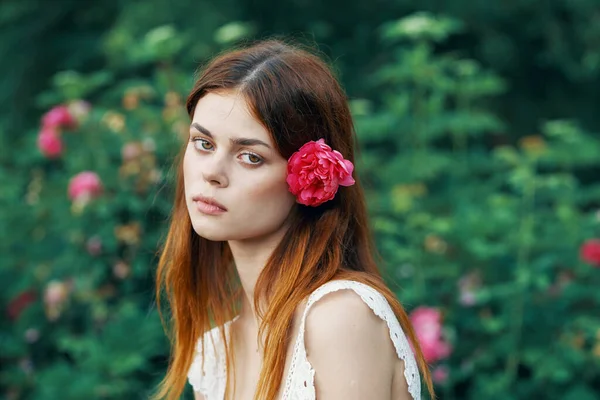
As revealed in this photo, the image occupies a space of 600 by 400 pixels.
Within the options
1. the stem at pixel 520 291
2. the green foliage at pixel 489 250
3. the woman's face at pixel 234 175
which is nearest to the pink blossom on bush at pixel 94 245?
the green foliage at pixel 489 250

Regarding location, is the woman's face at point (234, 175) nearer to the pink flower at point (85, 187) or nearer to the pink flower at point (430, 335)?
the pink flower at point (430, 335)

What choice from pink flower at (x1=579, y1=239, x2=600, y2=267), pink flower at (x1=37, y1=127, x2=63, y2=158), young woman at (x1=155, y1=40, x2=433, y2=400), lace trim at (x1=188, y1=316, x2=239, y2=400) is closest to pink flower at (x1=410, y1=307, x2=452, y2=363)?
pink flower at (x1=579, y1=239, x2=600, y2=267)

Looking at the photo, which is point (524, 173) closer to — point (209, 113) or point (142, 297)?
point (142, 297)

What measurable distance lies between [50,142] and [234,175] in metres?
2.11

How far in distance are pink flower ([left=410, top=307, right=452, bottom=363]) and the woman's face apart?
1.47 metres

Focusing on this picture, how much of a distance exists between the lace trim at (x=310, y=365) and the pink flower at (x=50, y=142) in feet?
7.22

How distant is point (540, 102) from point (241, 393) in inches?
172

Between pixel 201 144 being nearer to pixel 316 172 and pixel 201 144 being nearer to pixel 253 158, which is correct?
pixel 253 158

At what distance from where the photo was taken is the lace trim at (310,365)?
1976mm

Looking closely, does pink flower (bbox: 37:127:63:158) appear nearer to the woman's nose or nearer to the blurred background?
the blurred background

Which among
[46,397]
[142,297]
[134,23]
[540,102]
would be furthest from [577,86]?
[46,397]

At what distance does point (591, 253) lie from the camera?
3.62m

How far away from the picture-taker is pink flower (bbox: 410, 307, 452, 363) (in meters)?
3.41

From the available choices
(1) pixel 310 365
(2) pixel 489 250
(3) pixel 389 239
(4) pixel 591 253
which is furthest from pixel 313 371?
(3) pixel 389 239
